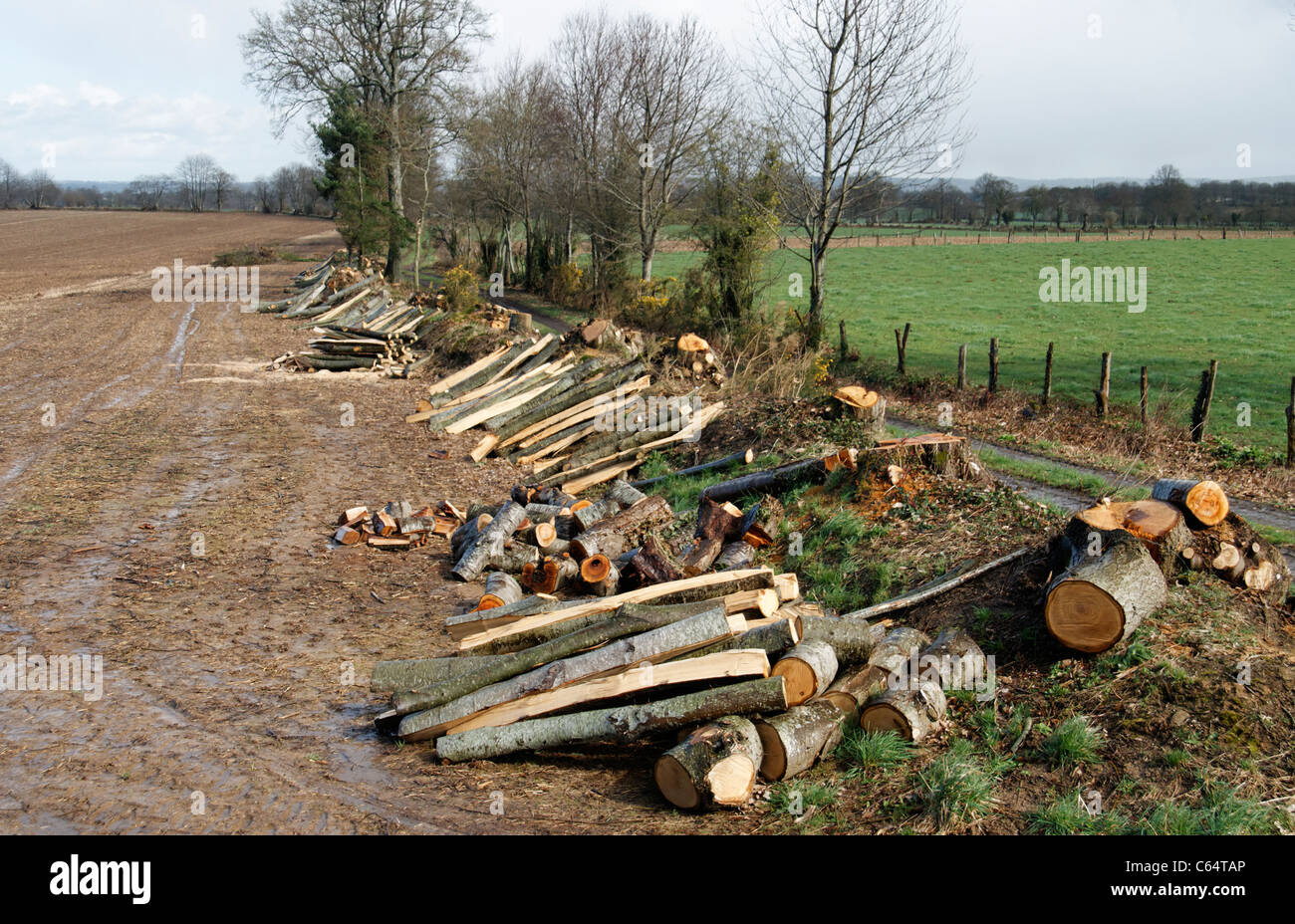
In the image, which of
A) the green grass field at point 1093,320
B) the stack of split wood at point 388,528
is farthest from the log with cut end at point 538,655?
the green grass field at point 1093,320

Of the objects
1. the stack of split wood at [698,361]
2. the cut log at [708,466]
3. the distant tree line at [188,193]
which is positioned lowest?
the cut log at [708,466]

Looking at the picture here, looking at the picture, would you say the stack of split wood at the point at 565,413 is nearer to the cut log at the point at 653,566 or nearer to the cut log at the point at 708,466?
the cut log at the point at 708,466

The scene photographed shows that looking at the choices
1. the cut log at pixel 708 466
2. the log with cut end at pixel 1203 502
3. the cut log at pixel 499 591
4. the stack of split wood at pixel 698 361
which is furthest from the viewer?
the stack of split wood at pixel 698 361

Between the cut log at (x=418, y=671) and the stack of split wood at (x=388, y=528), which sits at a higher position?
the stack of split wood at (x=388, y=528)

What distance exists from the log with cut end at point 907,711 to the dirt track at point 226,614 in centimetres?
140

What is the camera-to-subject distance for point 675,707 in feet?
16.4

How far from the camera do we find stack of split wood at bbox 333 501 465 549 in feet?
30.6

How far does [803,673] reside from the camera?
5301 mm

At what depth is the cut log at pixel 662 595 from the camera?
6305 millimetres

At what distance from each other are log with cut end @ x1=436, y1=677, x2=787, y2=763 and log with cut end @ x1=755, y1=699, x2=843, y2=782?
0.35 ft

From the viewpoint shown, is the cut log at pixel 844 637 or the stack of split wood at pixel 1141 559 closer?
the stack of split wood at pixel 1141 559

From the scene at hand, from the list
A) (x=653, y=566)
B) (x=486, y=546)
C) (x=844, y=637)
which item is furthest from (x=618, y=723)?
(x=486, y=546)

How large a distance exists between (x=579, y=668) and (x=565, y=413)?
27.3 feet

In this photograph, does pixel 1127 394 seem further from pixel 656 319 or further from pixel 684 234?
pixel 684 234
